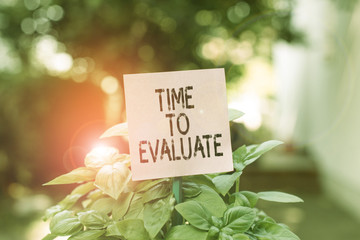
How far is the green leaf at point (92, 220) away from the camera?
890mm

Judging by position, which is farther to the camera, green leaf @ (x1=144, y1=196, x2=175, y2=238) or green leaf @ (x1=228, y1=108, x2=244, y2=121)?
green leaf @ (x1=228, y1=108, x2=244, y2=121)

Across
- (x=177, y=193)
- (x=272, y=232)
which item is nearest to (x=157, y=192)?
(x=177, y=193)

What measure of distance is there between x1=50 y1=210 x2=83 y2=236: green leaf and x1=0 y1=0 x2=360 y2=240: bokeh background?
13.8 ft

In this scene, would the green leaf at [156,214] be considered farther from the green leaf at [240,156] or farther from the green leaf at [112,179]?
the green leaf at [240,156]

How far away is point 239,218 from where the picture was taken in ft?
2.83

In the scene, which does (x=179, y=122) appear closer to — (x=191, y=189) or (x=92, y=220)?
(x=191, y=189)

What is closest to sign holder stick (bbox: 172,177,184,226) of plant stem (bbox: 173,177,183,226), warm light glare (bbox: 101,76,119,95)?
plant stem (bbox: 173,177,183,226)

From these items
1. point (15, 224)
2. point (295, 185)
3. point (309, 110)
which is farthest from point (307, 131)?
point (15, 224)

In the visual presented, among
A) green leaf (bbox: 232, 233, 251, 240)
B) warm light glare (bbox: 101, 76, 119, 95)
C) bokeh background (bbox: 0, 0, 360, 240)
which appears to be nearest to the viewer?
green leaf (bbox: 232, 233, 251, 240)

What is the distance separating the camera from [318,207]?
261 inches

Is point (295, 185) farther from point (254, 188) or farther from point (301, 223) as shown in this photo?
point (301, 223)

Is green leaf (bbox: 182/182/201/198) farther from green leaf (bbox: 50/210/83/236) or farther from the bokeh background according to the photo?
the bokeh background

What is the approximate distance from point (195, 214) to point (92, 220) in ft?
0.72

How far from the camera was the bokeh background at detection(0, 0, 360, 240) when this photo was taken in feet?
18.9
